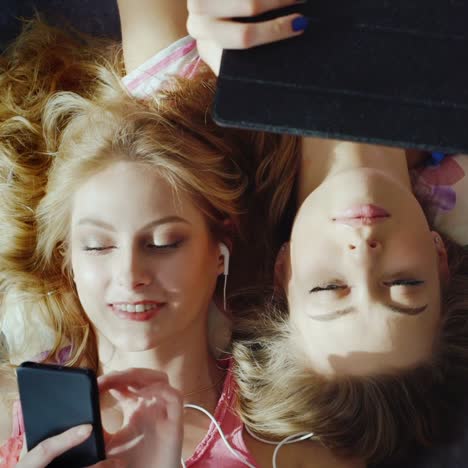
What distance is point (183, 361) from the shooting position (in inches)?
56.1

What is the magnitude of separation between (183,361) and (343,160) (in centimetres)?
48

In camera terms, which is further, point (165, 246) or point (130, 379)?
point (165, 246)

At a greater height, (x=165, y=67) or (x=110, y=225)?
(x=165, y=67)

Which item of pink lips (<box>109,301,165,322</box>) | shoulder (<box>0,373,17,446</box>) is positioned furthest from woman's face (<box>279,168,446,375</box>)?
shoulder (<box>0,373,17,446</box>)

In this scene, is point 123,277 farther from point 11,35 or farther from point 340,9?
point 11,35

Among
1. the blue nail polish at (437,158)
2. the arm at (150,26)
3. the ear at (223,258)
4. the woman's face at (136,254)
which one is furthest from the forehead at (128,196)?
the blue nail polish at (437,158)

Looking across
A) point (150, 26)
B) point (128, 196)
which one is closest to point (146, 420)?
point (128, 196)

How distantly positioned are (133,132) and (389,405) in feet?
2.21

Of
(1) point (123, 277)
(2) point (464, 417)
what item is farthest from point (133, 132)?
(2) point (464, 417)

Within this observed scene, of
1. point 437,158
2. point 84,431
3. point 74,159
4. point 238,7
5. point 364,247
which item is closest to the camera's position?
point 238,7

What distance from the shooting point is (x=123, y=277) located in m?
1.31

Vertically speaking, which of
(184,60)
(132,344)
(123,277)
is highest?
(184,60)

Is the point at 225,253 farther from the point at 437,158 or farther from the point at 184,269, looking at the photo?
the point at 437,158

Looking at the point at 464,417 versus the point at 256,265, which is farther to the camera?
the point at 256,265
